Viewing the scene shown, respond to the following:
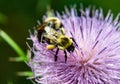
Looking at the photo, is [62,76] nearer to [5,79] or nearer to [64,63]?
[64,63]

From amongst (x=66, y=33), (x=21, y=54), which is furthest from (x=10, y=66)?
(x=66, y=33)

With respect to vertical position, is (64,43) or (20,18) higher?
(20,18)

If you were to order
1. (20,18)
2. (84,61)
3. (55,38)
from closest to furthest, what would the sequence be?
(55,38) < (84,61) < (20,18)

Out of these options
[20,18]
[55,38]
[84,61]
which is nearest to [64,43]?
[55,38]

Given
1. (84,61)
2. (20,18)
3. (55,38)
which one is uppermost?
(20,18)

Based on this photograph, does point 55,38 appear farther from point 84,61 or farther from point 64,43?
point 84,61

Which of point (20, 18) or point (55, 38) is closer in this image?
point (55, 38)

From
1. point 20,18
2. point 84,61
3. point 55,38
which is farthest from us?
point 20,18
